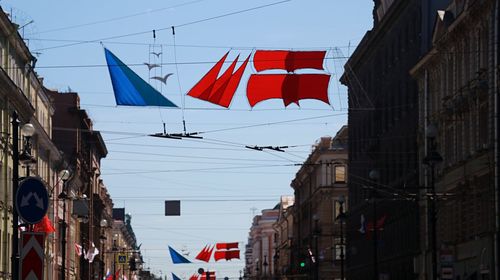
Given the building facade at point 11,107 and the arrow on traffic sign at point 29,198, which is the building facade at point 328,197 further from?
the arrow on traffic sign at point 29,198

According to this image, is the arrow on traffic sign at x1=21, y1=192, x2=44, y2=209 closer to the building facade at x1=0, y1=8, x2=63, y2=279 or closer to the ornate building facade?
the building facade at x1=0, y1=8, x2=63, y2=279

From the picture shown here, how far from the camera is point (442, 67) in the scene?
59.4m

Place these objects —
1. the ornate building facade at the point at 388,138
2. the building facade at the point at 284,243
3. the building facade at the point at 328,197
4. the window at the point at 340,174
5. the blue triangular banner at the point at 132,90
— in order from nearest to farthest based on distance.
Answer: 1. the blue triangular banner at the point at 132,90
2. the ornate building facade at the point at 388,138
3. the building facade at the point at 328,197
4. the window at the point at 340,174
5. the building facade at the point at 284,243

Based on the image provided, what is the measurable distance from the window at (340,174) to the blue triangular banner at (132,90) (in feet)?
286

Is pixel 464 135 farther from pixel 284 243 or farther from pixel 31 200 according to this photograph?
pixel 284 243

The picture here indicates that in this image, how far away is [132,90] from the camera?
3431cm

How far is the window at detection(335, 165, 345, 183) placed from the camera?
121 metres

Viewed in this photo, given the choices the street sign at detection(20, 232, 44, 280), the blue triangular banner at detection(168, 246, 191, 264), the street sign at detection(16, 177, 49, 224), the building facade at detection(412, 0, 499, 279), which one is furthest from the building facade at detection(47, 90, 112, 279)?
the street sign at detection(20, 232, 44, 280)

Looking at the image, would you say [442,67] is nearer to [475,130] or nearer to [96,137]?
[475,130]

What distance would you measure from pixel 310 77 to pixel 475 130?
16.3 metres

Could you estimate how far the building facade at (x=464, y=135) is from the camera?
1886 inches

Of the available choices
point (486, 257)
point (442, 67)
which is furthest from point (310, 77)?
point (442, 67)

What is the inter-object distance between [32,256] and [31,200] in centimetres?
147

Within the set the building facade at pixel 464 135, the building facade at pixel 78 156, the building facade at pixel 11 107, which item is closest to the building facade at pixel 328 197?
the building facade at pixel 78 156
